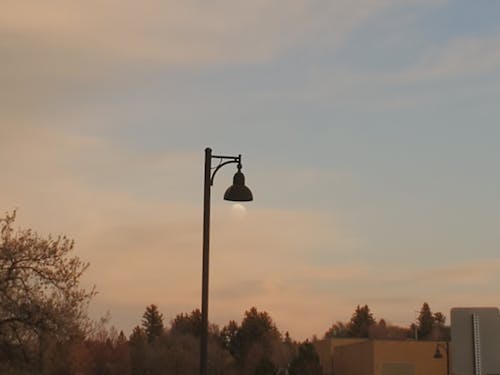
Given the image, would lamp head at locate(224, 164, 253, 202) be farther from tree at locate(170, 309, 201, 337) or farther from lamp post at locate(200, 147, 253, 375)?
tree at locate(170, 309, 201, 337)

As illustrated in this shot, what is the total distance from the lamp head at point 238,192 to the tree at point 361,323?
161 m

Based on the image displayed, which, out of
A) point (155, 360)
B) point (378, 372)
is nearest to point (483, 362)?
point (378, 372)

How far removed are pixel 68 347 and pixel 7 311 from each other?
2.17 m

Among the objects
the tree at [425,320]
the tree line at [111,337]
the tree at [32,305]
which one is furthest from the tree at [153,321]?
the tree at [32,305]

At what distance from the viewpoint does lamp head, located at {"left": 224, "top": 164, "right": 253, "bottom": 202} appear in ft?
54.4

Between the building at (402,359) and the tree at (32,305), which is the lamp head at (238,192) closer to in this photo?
the tree at (32,305)

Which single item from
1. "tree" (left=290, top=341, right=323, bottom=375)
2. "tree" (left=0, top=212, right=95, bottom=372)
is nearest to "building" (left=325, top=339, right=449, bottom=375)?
"tree" (left=290, top=341, right=323, bottom=375)

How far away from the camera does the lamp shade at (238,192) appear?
16.6m

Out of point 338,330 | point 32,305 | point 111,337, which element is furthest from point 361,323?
point 32,305

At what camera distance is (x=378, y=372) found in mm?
79500

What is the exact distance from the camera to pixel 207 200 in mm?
16547

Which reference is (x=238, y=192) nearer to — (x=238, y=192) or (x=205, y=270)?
(x=238, y=192)

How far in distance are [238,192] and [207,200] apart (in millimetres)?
565

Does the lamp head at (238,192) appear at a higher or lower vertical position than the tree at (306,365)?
higher
